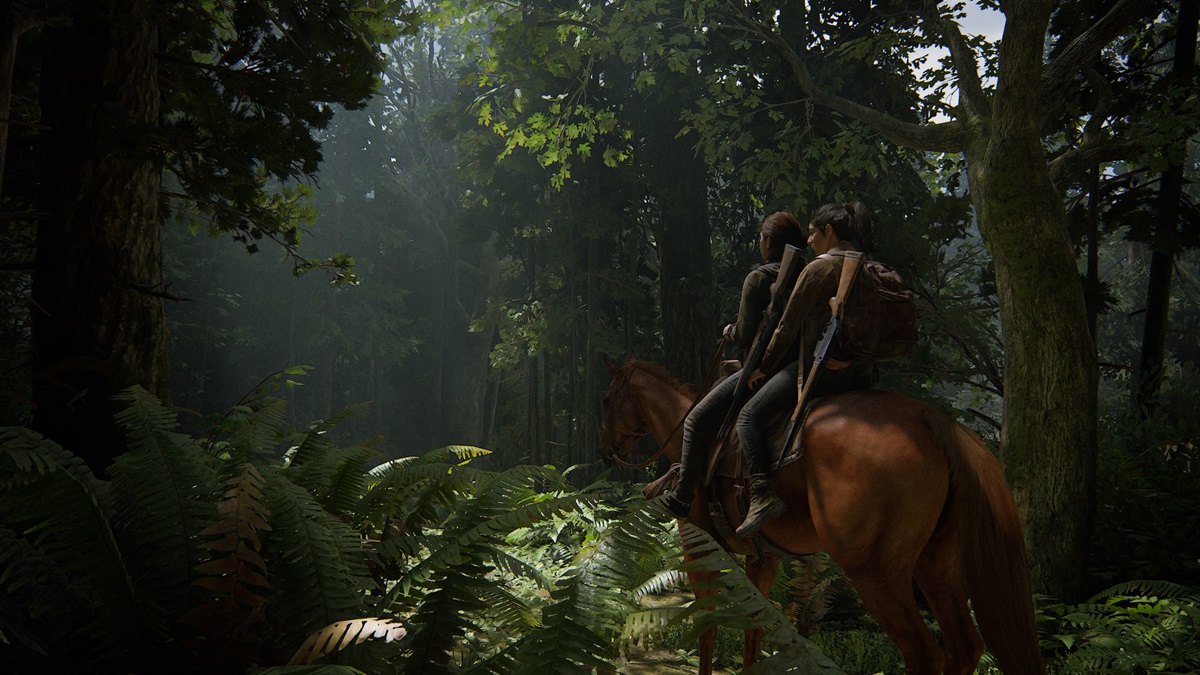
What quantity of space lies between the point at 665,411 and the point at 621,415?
1.51ft

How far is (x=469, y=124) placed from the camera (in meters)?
18.2

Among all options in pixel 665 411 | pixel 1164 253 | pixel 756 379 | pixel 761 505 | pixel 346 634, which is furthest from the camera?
pixel 1164 253

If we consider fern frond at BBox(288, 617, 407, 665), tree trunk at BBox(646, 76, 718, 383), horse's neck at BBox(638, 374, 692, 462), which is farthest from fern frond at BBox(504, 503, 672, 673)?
tree trunk at BBox(646, 76, 718, 383)

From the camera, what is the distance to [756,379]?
15.5 ft

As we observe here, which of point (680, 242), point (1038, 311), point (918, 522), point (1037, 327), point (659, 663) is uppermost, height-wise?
point (680, 242)

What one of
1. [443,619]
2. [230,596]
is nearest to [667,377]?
[443,619]

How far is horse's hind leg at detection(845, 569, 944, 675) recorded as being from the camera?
3.79 m

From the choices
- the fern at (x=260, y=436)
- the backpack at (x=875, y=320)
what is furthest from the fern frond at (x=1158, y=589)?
the fern at (x=260, y=436)

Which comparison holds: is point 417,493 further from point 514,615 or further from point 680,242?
→ point 680,242

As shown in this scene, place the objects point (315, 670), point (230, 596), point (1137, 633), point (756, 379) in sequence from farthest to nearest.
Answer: point (1137, 633) → point (756, 379) → point (230, 596) → point (315, 670)

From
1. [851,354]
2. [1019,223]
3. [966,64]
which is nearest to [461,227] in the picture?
[966,64]

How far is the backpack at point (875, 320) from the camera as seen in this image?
4.17 m

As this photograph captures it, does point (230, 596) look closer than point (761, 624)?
No

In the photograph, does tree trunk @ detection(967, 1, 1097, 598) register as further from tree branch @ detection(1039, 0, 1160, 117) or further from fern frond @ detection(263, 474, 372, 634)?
fern frond @ detection(263, 474, 372, 634)
